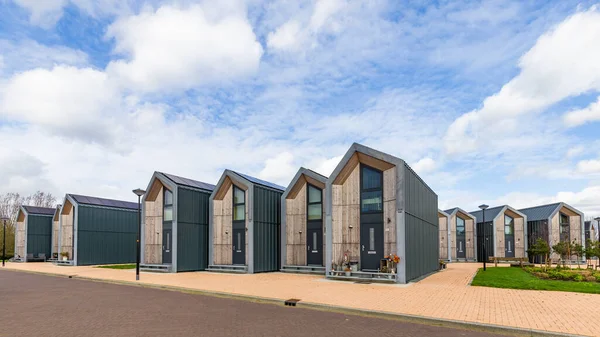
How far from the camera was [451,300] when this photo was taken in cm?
1355

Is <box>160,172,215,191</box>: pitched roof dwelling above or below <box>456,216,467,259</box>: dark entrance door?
above

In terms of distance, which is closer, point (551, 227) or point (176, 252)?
point (176, 252)

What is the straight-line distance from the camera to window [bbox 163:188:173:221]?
27.5 m

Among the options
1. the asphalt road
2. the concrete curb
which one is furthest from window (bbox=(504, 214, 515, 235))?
the asphalt road

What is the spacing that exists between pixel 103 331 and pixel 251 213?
15.7 meters


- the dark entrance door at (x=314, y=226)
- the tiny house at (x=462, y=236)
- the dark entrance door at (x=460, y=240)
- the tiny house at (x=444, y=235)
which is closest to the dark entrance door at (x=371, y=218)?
the dark entrance door at (x=314, y=226)

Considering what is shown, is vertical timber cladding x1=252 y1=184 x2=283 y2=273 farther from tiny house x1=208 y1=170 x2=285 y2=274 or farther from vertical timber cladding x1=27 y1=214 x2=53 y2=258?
vertical timber cladding x1=27 y1=214 x2=53 y2=258

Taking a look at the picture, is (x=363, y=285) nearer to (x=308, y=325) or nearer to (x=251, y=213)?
(x=308, y=325)

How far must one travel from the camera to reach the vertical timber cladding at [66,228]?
37.0m

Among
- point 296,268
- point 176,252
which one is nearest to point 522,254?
point 296,268

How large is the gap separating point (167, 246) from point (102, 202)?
14291 millimetres

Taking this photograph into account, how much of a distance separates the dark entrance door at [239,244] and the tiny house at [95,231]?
52.8ft

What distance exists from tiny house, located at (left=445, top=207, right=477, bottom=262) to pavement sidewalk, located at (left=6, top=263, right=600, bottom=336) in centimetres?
2643

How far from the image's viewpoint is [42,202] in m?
92.2
